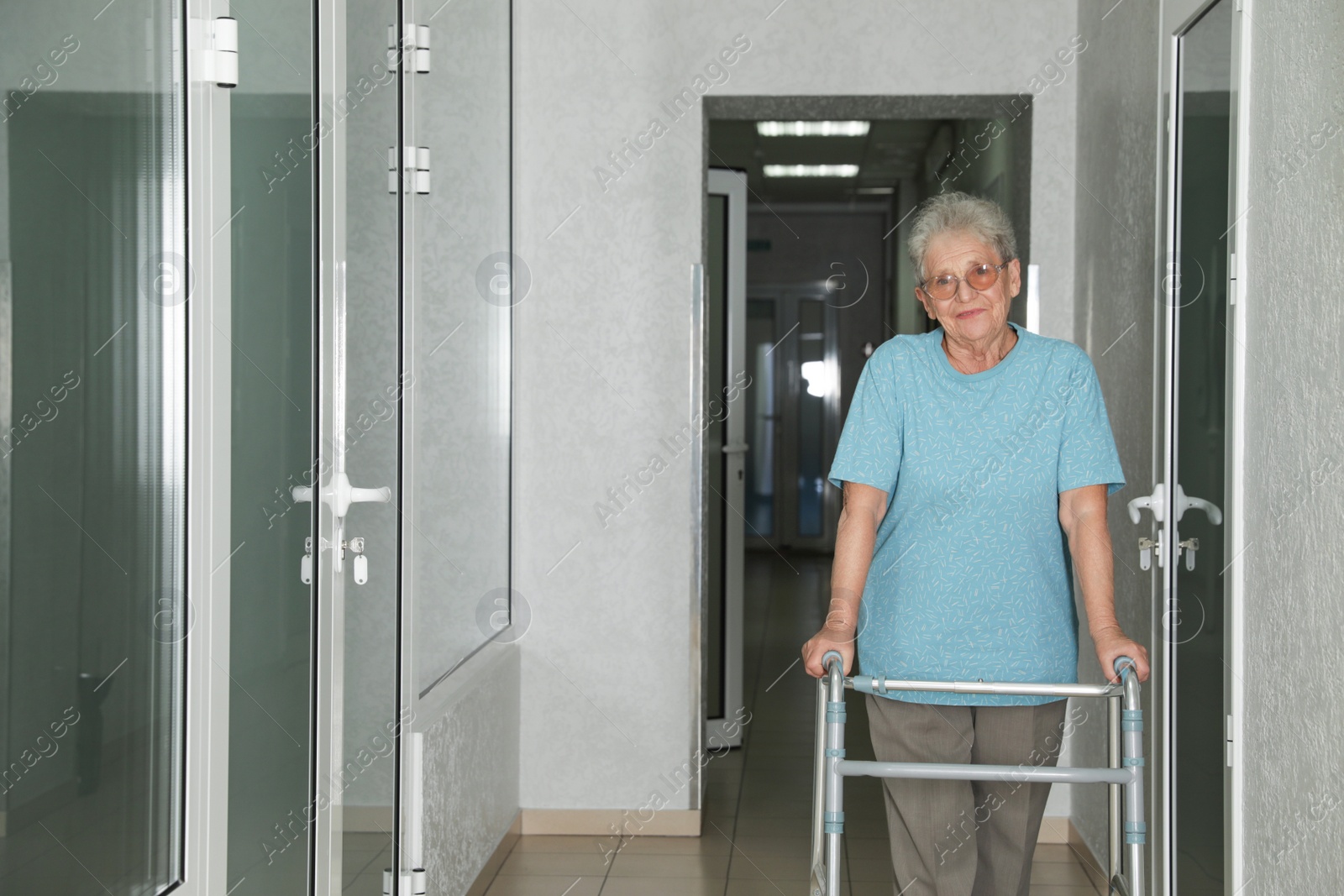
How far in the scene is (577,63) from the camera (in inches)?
148

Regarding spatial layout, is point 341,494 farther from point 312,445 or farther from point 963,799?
point 963,799

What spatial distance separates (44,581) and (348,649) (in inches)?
37.7

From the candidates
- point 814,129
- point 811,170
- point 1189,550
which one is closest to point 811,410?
point 811,170

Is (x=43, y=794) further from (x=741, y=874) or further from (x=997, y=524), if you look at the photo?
(x=741, y=874)

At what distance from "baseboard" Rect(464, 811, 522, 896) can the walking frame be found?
1.57 metres

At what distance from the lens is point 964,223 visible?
81.5 inches

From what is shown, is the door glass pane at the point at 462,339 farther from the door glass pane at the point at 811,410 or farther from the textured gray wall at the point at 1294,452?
the door glass pane at the point at 811,410

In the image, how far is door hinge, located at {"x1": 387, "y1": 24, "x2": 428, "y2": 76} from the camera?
2.52 m

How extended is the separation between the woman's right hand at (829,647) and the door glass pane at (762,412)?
31.5 feet

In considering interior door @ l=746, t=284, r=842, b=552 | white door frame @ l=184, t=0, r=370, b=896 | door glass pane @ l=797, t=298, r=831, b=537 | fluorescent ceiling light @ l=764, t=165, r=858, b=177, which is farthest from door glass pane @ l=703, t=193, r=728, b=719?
door glass pane @ l=797, t=298, r=831, b=537

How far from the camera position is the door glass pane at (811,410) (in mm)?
11555

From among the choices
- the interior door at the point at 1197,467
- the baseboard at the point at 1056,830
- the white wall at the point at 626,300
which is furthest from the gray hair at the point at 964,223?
the baseboard at the point at 1056,830

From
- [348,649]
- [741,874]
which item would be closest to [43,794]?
[348,649]

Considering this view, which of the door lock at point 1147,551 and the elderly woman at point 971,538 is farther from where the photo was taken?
the door lock at point 1147,551
